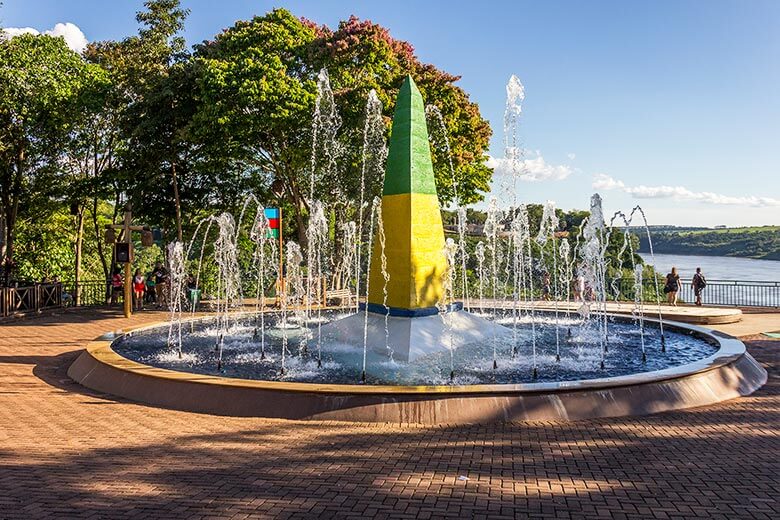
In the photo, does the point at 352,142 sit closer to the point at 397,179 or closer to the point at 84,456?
the point at 397,179

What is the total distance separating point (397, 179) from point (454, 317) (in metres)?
2.89

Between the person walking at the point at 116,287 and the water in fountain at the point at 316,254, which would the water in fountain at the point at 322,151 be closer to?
the water in fountain at the point at 316,254

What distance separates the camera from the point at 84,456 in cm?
598

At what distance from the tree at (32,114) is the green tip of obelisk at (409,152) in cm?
1623

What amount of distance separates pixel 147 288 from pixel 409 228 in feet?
56.3

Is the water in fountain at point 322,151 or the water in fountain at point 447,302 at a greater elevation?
the water in fountain at point 322,151

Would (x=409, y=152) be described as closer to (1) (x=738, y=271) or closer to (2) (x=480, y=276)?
(2) (x=480, y=276)

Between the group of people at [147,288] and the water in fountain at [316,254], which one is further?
the group of people at [147,288]

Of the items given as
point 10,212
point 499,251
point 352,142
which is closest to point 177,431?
point 352,142

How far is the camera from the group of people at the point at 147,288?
22297mm

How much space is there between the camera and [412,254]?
11.2m

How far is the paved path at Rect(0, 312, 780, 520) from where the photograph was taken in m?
4.64

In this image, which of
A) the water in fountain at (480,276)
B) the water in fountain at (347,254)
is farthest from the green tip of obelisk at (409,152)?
the water in fountain at (347,254)

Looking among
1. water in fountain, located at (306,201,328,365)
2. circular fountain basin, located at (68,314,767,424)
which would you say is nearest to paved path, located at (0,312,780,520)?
circular fountain basin, located at (68,314,767,424)
